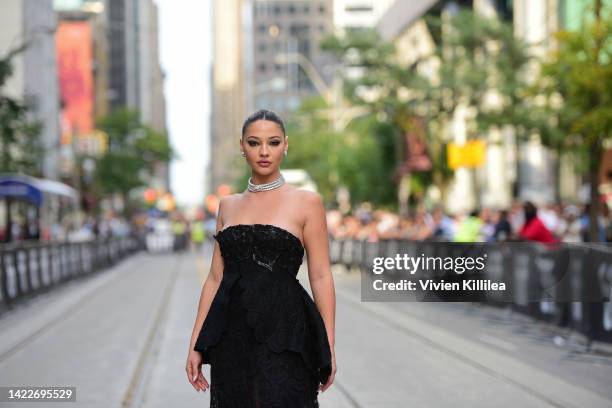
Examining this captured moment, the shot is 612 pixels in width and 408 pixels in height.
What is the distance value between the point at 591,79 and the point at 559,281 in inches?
289

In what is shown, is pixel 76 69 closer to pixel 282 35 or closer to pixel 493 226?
pixel 493 226

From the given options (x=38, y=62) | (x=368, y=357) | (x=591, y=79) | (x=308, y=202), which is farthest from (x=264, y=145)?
(x=38, y=62)

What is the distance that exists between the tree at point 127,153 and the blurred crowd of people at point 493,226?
140 ft

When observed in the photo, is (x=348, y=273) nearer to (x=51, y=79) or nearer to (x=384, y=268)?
(x=384, y=268)

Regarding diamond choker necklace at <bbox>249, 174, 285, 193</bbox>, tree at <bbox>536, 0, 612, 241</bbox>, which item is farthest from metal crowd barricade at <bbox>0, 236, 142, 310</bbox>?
diamond choker necklace at <bbox>249, 174, 285, 193</bbox>

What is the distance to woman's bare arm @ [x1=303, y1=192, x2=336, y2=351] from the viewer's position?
15.1 feet

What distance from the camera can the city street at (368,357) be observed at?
9.64 meters

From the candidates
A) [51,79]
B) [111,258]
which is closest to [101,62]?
[51,79]

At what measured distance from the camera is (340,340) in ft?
46.3

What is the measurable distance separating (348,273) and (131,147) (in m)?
52.7

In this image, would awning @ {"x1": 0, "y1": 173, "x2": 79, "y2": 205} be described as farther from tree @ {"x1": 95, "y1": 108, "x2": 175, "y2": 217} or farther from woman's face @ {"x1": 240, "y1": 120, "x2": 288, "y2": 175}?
tree @ {"x1": 95, "y1": 108, "x2": 175, "y2": 217}

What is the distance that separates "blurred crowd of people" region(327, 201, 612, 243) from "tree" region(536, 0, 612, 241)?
125cm

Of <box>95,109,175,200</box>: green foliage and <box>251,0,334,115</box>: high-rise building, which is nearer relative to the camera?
<box>95,109,175,200</box>: green foliage

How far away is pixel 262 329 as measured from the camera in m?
4.52
